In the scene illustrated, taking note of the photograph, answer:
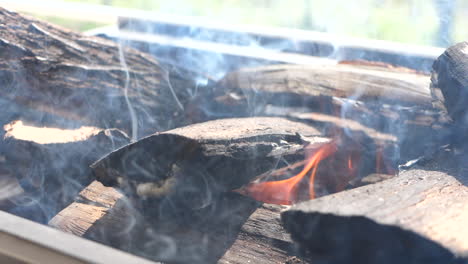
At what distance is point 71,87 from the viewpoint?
2041 millimetres

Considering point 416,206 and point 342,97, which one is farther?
point 342,97

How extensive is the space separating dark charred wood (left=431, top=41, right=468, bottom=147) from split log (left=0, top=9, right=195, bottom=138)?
3.51 feet

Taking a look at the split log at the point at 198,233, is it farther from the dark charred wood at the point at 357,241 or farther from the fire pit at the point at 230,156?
A: the dark charred wood at the point at 357,241

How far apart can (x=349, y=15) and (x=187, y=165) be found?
11.1 ft

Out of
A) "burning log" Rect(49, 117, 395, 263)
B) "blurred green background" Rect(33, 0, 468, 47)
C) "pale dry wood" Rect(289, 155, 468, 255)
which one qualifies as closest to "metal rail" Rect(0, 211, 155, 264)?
"burning log" Rect(49, 117, 395, 263)

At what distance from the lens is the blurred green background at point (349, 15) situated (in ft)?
10.8

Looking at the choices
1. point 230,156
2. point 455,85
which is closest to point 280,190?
point 230,156

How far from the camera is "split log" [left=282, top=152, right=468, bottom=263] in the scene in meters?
0.99

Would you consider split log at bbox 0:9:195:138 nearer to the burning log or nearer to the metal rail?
the burning log

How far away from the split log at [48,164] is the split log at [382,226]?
1007 mm

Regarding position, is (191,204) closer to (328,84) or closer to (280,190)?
(280,190)

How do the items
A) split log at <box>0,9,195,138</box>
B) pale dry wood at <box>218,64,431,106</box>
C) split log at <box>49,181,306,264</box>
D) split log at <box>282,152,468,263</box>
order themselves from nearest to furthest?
split log at <box>282,152,468,263</box> → split log at <box>49,181,306,264</box> → pale dry wood at <box>218,64,431,106</box> → split log at <box>0,9,195,138</box>

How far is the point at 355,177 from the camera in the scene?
1.77 meters

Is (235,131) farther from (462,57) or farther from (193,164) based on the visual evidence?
(462,57)
